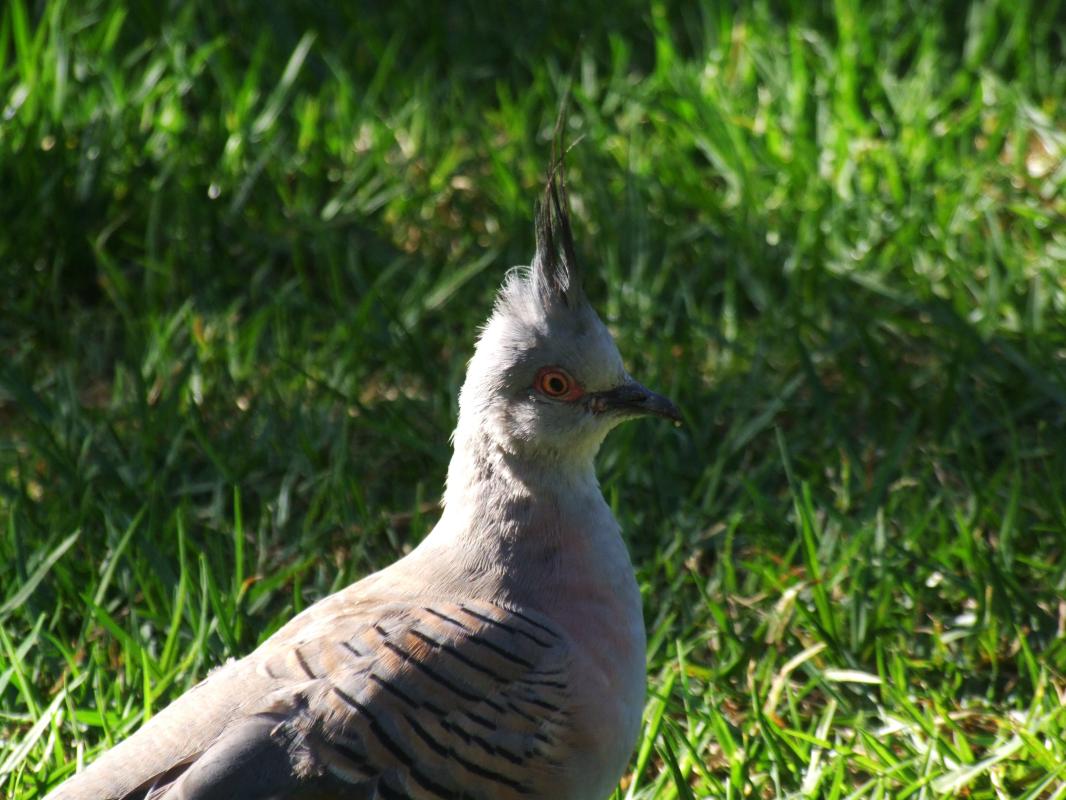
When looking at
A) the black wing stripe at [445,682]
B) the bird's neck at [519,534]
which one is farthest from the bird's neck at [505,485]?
the black wing stripe at [445,682]

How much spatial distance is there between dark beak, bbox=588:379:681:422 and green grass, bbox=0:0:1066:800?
2.11 ft

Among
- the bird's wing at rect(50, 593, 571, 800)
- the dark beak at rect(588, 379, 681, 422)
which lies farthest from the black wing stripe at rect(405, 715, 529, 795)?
the dark beak at rect(588, 379, 681, 422)

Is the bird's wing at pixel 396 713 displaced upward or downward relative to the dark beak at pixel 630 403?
downward

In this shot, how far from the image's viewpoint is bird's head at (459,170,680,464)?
10.8 feet

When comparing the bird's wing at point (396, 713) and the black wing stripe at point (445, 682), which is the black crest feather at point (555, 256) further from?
the black wing stripe at point (445, 682)

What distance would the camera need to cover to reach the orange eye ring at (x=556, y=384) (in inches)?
130

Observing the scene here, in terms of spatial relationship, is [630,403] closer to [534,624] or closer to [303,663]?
[534,624]

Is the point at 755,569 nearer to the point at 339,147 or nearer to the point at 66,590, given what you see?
the point at 66,590

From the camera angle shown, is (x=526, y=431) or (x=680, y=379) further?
(x=680, y=379)

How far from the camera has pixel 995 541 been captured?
4160mm

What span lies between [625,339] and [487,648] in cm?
200

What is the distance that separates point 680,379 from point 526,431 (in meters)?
1.47

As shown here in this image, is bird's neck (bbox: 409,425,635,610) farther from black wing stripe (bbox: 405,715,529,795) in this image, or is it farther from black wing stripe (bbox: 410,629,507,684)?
black wing stripe (bbox: 405,715,529,795)

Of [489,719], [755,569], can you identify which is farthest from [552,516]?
[755,569]
